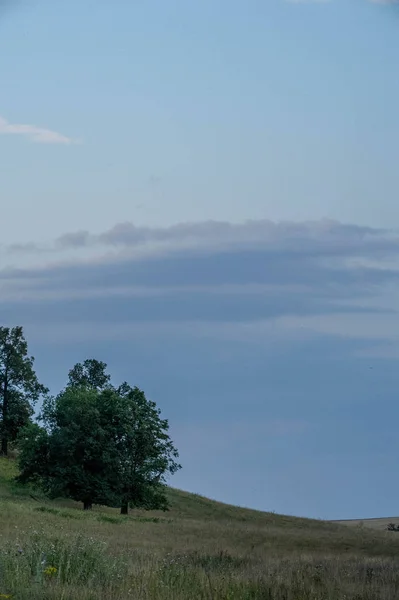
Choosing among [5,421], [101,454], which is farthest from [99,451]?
[5,421]

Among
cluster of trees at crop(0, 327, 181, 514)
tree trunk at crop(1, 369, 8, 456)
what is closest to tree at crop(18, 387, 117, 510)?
cluster of trees at crop(0, 327, 181, 514)

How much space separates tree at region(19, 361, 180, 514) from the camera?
5775 cm

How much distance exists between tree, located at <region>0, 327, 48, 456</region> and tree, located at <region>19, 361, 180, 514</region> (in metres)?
11.6

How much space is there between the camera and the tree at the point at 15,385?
7206cm

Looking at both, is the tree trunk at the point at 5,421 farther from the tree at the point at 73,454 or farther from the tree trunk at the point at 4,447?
the tree at the point at 73,454

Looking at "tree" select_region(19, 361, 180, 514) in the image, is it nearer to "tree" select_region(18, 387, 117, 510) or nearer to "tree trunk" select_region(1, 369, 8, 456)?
"tree" select_region(18, 387, 117, 510)

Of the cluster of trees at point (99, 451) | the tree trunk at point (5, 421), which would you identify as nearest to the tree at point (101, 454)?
the cluster of trees at point (99, 451)

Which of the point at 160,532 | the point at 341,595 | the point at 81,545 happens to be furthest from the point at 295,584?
the point at 160,532

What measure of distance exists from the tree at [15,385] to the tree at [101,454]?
38.1ft

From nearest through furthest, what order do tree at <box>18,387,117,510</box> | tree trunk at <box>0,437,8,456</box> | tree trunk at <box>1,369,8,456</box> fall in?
tree at <box>18,387,117,510</box> → tree trunk at <box>1,369,8,456</box> → tree trunk at <box>0,437,8,456</box>

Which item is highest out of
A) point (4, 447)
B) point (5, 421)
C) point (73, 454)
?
point (5, 421)

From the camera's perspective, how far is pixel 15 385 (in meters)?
73.2

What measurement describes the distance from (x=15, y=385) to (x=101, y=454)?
17836 millimetres

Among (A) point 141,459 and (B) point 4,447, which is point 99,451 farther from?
(B) point 4,447
